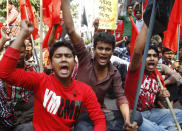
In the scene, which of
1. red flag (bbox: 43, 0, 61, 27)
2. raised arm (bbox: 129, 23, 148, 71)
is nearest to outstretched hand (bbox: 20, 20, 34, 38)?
raised arm (bbox: 129, 23, 148, 71)

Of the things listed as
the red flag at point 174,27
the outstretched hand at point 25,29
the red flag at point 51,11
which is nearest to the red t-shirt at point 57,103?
the outstretched hand at point 25,29

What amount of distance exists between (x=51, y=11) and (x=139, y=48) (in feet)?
8.28

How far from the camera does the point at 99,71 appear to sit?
2.32 meters

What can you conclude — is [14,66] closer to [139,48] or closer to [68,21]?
[68,21]

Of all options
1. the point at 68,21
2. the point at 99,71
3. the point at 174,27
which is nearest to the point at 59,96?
the point at 99,71

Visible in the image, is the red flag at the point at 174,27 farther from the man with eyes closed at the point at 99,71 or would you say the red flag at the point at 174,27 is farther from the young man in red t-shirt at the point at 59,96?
the young man in red t-shirt at the point at 59,96

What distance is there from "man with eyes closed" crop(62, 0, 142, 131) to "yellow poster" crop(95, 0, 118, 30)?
2.58 metres

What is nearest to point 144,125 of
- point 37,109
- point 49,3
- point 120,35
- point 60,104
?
point 60,104

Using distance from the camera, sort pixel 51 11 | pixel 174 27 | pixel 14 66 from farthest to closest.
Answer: pixel 174 27, pixel 51 11, pixel 14 66

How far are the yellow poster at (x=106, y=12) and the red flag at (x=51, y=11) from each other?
4.59ft

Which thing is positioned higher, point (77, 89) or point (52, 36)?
point (52, 36)

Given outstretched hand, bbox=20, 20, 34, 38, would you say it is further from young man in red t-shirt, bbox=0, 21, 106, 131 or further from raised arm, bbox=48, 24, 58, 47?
raised arm, bbox=48, 24, 58, 47

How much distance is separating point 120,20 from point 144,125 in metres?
4.70

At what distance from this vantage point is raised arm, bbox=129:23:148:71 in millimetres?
1740
